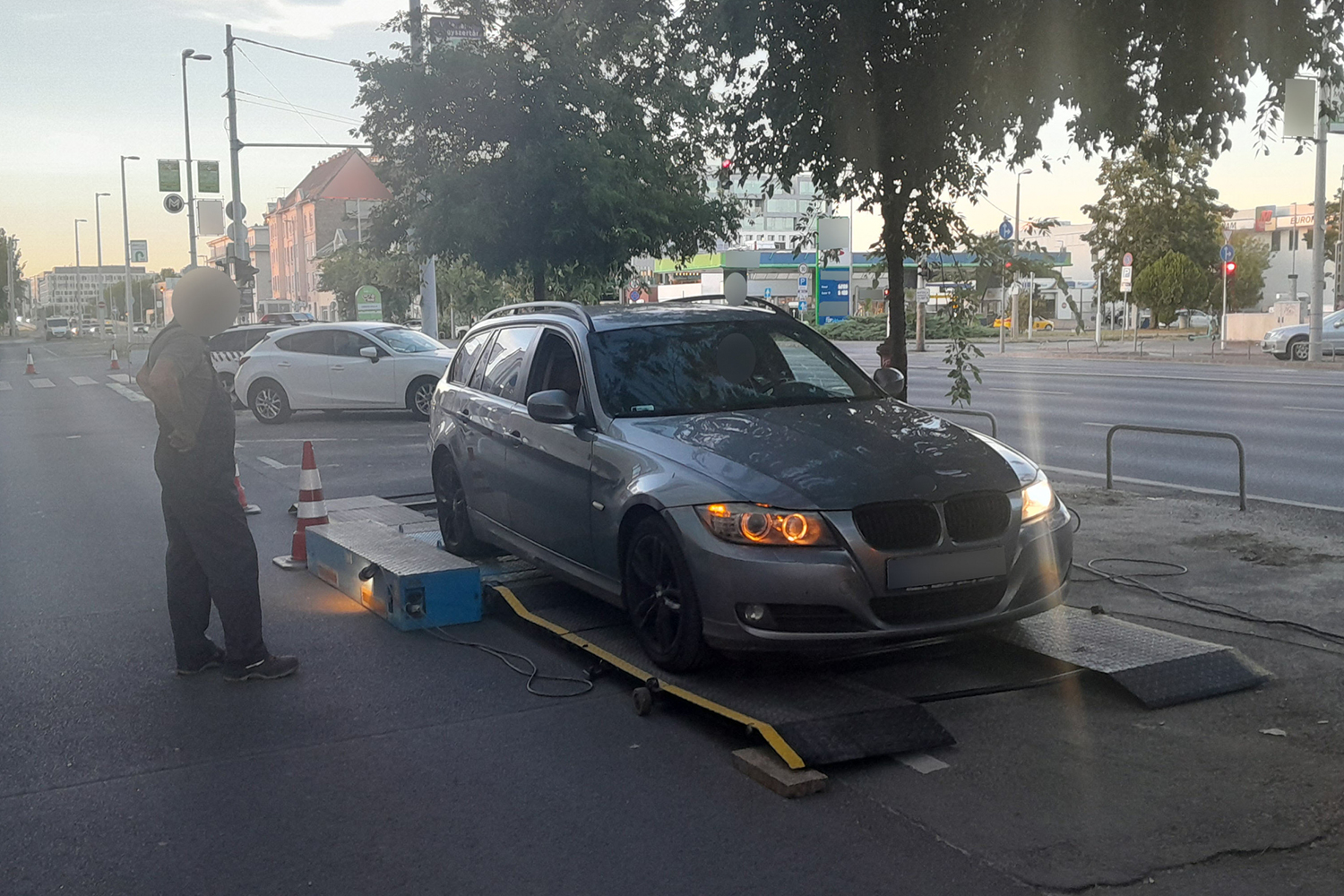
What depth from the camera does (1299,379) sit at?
26.7 metres

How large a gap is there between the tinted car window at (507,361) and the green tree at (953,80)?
2200 mm

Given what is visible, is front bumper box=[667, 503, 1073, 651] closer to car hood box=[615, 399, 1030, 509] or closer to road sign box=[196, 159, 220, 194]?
car hood box=[615, 399, 1030, 509]

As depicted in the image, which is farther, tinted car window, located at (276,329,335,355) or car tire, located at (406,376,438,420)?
tinted car window, located at (276,329,335,355)

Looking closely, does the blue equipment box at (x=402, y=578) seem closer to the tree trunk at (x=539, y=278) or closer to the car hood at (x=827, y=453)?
the car hood at (x=827, y=453)

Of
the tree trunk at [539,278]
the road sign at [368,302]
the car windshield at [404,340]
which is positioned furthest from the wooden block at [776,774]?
the road sign at [368,302]

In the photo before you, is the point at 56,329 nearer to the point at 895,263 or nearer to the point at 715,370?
the point at 895,263

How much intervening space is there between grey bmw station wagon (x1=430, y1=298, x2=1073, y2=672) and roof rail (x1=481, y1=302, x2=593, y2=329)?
0.02 metres

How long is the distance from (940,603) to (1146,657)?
1.04 meters

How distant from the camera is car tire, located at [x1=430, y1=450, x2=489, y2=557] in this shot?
8234mm

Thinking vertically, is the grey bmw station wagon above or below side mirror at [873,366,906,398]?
below

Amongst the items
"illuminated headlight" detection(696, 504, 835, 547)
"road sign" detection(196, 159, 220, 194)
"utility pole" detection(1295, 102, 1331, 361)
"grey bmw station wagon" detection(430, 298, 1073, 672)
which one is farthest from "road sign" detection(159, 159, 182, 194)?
"illuminated headlight" detection(696, 504, 835, 547)

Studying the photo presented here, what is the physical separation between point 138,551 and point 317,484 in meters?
1.59

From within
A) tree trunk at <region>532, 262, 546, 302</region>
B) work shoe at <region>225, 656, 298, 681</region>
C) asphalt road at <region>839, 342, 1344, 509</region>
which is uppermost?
tree trunk at <region>532, 262, 546, 302</region>

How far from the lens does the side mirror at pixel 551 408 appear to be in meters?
6.37
